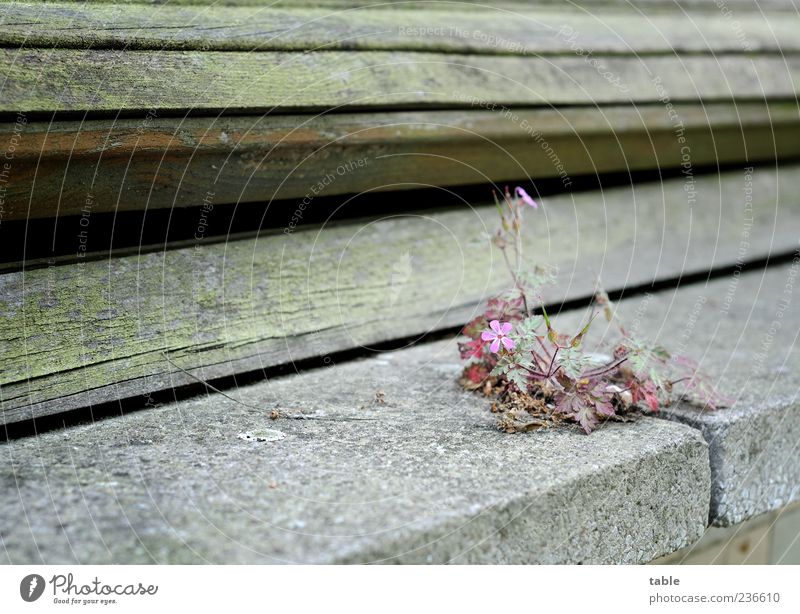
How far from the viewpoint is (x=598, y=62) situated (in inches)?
86.3

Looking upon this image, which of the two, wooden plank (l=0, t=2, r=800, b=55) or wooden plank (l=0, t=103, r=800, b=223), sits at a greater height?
wooden plank (l=0, t=2, r=800, b=55)

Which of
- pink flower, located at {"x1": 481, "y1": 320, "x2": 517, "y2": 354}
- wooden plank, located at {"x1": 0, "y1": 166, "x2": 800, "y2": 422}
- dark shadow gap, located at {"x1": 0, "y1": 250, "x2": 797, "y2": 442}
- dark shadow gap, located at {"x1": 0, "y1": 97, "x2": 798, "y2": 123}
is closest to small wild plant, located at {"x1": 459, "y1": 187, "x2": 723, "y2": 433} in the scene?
pink flower, located at {"x1": 481, "y1": 320, "x2": 517, "y2": 354}

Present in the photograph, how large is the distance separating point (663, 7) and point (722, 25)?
238mm

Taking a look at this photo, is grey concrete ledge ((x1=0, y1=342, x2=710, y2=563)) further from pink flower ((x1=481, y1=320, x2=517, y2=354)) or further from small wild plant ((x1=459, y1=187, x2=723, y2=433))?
pink flower ((x1=481, y1=320, x2=517, y2=354))

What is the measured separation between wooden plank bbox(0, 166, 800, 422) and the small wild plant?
0.53 feet

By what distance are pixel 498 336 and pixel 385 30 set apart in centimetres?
86

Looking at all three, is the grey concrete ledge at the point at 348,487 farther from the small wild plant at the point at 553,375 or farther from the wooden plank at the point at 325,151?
the wooden plank at the point at 325,151

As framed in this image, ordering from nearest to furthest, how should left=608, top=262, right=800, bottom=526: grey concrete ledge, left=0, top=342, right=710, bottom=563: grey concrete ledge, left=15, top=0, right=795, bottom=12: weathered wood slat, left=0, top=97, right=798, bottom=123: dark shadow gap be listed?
left=0, top=342, right=710, bottom=563: grey concrete ledge
left=0, top=97, right=798, bottom=123: dark shadow gap
left=608, top=262, right=800, bottom=526: grey concrete ledge
left=15, top=0, right=795, bottom=12: weathered wood slat

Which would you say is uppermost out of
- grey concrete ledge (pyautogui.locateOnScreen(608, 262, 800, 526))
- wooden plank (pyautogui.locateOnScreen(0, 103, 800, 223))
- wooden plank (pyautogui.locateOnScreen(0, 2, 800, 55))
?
wooden plank (pyautogui.locateOnScreen(0, 2, 800, 55))

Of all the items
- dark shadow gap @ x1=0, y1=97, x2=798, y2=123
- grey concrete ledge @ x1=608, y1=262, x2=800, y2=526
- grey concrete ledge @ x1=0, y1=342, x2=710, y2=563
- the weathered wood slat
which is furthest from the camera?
the weathered wood slat

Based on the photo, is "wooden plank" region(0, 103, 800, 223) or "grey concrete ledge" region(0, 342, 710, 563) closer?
"grey concrete ledge" region(0, 342, 710, 563)

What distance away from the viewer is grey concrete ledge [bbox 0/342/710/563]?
100cm

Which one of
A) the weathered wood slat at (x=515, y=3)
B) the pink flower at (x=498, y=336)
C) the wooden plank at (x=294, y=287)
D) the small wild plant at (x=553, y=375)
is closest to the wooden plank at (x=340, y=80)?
the weathered wood slat at (x=515, y=3)

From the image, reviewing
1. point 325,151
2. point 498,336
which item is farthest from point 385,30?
point 498,336
